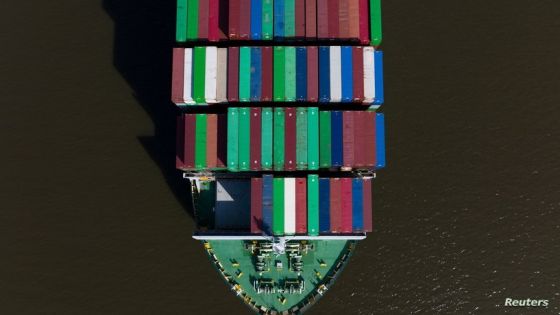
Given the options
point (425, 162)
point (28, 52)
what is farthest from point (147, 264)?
point (425, 162)

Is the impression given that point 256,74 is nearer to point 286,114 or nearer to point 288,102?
point 288,102

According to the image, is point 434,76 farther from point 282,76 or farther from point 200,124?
point 200,124

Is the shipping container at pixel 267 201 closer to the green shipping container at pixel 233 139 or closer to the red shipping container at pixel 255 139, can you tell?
the red shipping container at pixel 255 139

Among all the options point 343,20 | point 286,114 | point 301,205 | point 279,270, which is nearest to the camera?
point 301,205

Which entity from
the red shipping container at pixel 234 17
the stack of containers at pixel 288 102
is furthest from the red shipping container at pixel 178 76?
the red shipping container at pixel 234 17

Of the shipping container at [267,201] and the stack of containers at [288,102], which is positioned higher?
the stack of containers at [288,102]

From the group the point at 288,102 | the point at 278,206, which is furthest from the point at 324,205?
the point at 288,102
